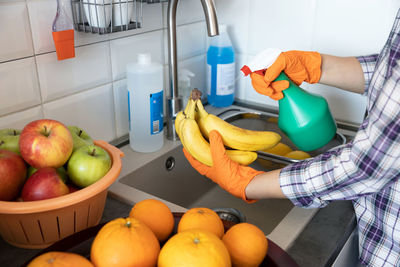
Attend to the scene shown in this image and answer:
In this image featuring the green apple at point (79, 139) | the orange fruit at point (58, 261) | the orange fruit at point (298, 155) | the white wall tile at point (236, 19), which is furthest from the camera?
the white wall tile at point (236, 19)

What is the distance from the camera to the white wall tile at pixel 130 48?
1.13 meters

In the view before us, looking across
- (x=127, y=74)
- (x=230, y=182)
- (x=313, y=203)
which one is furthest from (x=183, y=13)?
(x=313, y=203)

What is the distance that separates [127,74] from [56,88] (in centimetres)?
21

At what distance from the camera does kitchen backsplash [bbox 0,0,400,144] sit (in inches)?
35.3

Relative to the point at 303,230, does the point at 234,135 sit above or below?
above

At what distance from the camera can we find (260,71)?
1033 mm

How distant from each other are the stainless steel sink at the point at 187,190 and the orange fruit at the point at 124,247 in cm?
53

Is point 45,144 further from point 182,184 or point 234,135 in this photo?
point 182,184

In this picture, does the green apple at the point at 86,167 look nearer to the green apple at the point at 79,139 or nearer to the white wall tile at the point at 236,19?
the green apple at the point at 79,139

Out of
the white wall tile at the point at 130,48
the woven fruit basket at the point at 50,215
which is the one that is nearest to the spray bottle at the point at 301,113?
the white wall tile at the point at 130,48

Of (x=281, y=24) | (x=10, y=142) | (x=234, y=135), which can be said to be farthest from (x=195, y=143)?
(x=281, y=24)

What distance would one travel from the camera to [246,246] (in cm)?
57

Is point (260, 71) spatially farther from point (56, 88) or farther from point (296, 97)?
point (56, 88)

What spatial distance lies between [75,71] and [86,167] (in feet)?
1.34
